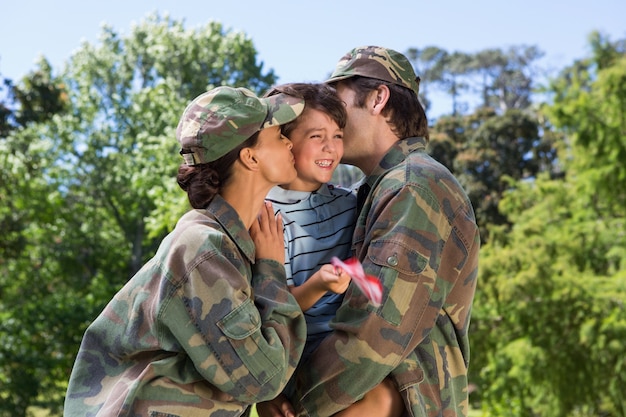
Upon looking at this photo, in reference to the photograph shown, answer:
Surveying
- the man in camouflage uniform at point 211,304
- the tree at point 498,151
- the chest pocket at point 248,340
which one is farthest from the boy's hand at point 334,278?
the tree at point 498,151

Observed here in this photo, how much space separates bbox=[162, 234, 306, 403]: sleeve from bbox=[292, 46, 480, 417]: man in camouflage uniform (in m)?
0.26

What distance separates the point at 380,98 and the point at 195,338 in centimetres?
96

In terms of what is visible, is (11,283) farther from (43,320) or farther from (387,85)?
(387,85)

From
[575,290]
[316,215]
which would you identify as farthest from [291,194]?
[575,290]

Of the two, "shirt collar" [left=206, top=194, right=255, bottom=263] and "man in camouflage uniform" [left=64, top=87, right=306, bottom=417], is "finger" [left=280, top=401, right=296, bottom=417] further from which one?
"shirt collar" [left=206, top=194, right=255, bottom=263]

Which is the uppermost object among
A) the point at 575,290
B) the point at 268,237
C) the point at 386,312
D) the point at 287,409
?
the point at 268,237

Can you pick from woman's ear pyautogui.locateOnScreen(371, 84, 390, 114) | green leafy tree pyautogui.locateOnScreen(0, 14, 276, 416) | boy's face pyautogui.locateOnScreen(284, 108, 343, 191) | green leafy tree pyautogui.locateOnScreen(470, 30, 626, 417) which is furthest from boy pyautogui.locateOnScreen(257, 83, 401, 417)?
green leafy tree pyautogui.locateOnScreen(0, 14, 276, 416)

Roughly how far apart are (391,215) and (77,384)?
36.4 inches

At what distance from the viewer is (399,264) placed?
2311 millimetres

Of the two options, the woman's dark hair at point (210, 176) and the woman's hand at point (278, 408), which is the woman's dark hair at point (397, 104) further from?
the woman's hand at point (278, 408)

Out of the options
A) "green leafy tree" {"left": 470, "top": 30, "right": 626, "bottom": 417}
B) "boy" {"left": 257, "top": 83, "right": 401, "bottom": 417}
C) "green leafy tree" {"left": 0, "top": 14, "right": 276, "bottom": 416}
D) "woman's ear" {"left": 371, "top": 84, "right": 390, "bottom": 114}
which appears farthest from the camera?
"green leafy tree" {"left": 0, "top": 14, "right": 276, "bottom": 416}

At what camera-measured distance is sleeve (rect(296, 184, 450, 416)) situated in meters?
2.29

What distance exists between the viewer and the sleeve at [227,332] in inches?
80.7

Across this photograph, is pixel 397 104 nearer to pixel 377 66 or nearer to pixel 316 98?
pixel 377 66
